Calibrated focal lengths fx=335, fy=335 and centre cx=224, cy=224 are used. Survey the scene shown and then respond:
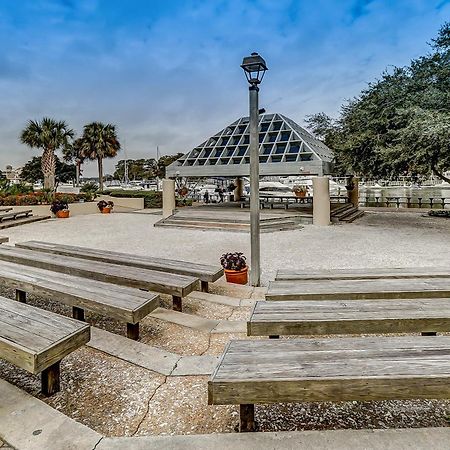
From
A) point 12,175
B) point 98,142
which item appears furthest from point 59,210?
point 12,175

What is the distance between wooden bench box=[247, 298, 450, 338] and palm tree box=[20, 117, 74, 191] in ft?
78.7

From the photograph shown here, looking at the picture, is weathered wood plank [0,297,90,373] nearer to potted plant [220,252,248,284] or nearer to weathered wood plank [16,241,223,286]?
weathered wood plank [16,241,223,286]

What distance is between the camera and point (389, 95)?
11.9m

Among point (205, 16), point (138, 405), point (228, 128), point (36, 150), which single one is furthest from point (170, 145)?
point (138, 405)

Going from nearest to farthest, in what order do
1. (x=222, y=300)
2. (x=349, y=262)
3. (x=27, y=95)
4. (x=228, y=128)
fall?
(x=222, y=300) < (x=349, y=262) < (x=228, y=128) < (x=27, y=95)

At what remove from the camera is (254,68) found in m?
4.92

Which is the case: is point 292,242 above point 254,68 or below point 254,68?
below

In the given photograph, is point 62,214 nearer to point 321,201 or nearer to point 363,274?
point 321,201

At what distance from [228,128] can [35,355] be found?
49.4ft

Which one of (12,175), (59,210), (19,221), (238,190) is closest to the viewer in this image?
(19,221)

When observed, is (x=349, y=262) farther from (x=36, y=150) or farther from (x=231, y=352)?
(x=36, y=150)

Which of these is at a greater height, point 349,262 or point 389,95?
point 389,95

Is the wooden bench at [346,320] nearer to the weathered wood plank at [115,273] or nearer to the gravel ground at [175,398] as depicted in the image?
the gravel ground at [175,398]

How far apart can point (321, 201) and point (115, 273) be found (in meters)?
10.5
